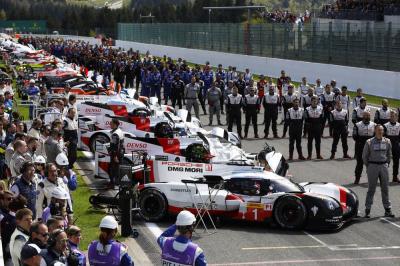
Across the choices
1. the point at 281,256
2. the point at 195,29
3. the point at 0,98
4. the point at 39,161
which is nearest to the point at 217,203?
the point at 281,256

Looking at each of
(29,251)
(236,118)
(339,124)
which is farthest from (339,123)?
(29,251)

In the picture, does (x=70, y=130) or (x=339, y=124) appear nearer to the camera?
(x=70, y=130)

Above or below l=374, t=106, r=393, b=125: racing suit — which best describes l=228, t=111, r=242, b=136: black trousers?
below

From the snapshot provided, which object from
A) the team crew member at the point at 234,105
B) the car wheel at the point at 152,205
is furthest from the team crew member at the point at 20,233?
the team crew member at the point at 234,105

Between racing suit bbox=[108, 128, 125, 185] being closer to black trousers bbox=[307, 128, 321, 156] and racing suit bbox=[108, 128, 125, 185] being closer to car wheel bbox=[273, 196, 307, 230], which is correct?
car wheel bbox=[273, 196, 307, 230]

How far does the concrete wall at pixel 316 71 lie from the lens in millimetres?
36062

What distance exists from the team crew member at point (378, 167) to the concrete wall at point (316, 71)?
19.0 meters

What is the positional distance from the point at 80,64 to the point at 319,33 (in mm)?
15534

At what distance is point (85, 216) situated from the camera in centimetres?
1584

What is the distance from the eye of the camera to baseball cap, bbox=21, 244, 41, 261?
27.2 ft

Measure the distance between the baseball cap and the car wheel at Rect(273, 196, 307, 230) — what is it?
278 inches

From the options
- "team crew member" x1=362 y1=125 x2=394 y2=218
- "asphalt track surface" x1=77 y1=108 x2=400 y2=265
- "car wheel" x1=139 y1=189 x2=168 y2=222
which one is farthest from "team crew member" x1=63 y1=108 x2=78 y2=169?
"team crew member" x1=362 y1=125 x2=394 y2=218

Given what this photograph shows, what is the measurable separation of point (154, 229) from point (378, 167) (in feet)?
14.5

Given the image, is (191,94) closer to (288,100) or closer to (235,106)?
(235,106)
